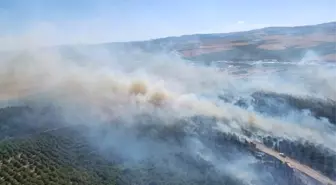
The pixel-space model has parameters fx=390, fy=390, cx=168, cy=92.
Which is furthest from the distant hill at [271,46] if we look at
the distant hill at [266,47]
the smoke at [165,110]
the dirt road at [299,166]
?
the dirt road at [299,166]

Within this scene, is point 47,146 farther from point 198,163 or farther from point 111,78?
point 111,78

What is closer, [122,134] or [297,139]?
[122,134]

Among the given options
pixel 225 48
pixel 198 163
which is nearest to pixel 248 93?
pixel 198 163

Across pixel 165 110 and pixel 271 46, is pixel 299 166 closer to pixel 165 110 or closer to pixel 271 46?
pixel 165 110

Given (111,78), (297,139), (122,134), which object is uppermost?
(111,78)

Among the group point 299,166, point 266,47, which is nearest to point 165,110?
point 299,166

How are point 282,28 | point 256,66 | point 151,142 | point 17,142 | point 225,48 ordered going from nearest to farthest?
point 17,142
point 151,142
point 256,66
point 225,48
point 282,28

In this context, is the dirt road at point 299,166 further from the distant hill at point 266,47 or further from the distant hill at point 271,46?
the distant hill at point 271,46

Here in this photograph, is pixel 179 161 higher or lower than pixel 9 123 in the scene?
lower
